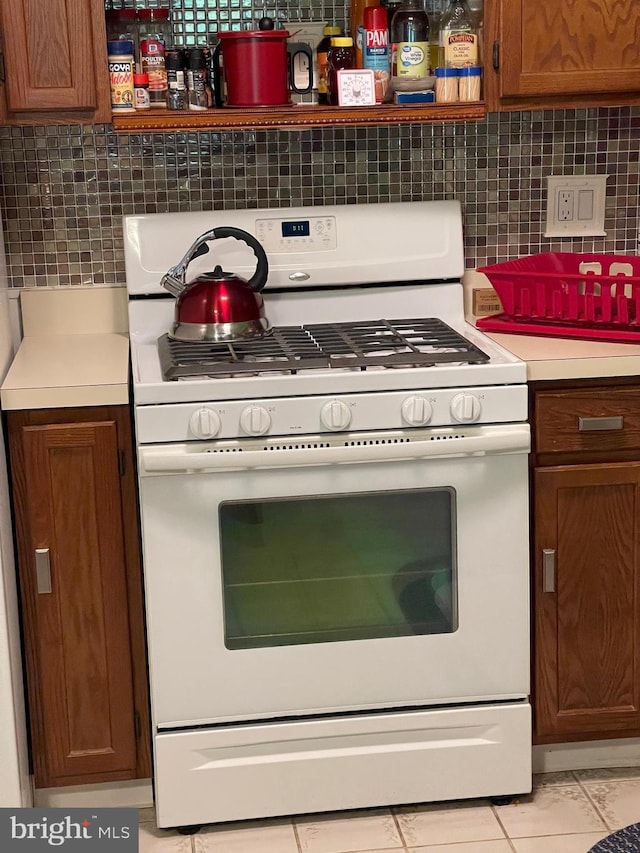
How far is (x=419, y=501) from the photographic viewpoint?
226cm

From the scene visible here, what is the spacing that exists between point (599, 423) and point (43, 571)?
3.63 ft

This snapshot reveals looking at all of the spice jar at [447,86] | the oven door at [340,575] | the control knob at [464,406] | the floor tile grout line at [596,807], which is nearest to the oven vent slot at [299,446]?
the oven door at [340,575]

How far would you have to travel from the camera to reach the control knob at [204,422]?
2.13 metres

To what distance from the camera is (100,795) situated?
240cm

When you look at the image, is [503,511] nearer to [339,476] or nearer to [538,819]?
[339,476]

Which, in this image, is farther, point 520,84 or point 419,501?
point 520,84

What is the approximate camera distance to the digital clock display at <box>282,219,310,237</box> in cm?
261

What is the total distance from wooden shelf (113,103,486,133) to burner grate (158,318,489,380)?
431 mm

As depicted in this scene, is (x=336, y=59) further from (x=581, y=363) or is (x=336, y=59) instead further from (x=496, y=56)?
(x=581, y=363)

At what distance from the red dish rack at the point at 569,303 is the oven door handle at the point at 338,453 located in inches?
13.6

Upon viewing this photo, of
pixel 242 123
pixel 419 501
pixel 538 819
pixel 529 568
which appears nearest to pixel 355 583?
pixel 419 501

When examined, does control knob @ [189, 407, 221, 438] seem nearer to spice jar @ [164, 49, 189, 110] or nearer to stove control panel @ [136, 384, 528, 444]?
stove control panel @ [136, 384, 528, 444]

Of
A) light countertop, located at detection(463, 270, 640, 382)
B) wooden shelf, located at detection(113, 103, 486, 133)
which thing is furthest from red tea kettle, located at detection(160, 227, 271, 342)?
light countertop, located at detection(463, 270, 640, 382)

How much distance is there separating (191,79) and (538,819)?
5.46 feet
